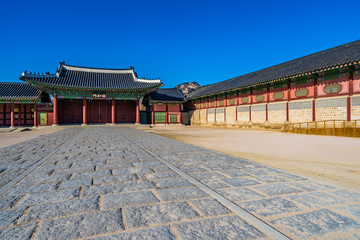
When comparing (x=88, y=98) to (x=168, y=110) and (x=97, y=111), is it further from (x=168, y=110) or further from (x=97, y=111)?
(x=168, y=110)

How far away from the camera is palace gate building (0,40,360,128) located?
457 inches

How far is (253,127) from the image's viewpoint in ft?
55.8

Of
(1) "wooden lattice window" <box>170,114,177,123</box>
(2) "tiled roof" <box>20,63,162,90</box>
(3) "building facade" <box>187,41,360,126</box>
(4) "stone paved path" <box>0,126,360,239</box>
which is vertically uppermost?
(2) "tiled roof" <box>20,63,162,90</box>

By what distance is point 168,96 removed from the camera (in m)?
26.8

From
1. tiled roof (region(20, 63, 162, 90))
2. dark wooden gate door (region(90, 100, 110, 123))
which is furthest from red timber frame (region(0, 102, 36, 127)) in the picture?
dark wooden gate door (region(90, 100, 110, 123))

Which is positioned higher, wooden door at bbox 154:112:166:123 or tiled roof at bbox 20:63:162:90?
tiled roof at bbox 20:63:162:90

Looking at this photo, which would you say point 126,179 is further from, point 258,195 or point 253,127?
point 253,127

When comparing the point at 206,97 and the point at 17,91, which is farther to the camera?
the point at 206,97

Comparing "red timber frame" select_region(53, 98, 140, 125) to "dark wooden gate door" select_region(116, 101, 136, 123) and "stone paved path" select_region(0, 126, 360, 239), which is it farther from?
"stone paved path" select_region(0, 126, 360, 239)

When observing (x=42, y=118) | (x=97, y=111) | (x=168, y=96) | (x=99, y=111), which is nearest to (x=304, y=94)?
(x=168, y=96)

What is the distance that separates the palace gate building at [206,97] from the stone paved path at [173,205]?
11.5 meters

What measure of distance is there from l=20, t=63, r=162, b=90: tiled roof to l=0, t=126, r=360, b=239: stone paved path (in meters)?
18.9

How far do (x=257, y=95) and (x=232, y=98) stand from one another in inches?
130

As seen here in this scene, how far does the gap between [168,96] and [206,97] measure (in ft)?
18.6
